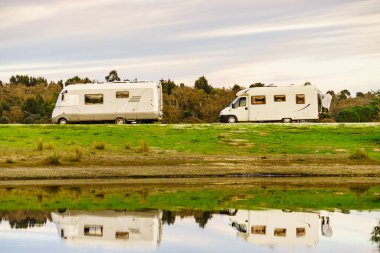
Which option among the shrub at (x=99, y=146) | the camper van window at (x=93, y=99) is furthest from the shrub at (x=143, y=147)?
the camper van window at (x=93, y=99)

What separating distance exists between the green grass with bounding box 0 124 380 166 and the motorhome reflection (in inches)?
652

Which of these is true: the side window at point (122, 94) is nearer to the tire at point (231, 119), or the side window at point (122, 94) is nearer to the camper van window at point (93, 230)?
the tire at point (231, 119)

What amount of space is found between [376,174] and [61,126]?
2087cm

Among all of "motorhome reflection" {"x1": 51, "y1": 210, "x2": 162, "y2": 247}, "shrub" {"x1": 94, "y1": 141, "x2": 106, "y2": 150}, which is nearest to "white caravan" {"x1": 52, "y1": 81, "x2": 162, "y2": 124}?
"shrub" {"x1": 94, "y1": 141, "x2": 106, "y2": 150}

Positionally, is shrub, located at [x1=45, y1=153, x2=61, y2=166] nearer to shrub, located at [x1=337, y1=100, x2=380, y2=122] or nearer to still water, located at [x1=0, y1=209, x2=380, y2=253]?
still water, located at [x1=0, y1=209, x2=380, y2=253]

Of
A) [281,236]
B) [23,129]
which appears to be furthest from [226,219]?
[23,129]

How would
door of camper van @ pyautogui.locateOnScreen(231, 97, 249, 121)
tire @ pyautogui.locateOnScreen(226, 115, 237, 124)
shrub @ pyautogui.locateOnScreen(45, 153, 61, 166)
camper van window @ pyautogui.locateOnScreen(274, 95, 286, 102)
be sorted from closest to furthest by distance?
shrub @ pyautogui.locateOnScreen(45, 153, 61, 166), camper van window @ pyautogui.locateOnScreen(274, 95, 286, 102), door of camper van @ pyautogui.locateOnScreen(231, 97, 249, 121), tire @ pyautogui.locateOnScreen(226, 115, 237, 124)

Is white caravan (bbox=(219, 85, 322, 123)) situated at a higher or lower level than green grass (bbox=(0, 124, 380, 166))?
higher

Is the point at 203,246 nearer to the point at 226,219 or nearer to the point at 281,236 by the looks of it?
the point at 281,236

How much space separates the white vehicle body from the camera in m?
21.8

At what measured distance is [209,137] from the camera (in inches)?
1971

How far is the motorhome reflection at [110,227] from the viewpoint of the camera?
22062mm

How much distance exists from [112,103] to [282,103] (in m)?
11.1

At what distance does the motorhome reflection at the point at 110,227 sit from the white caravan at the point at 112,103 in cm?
3250
